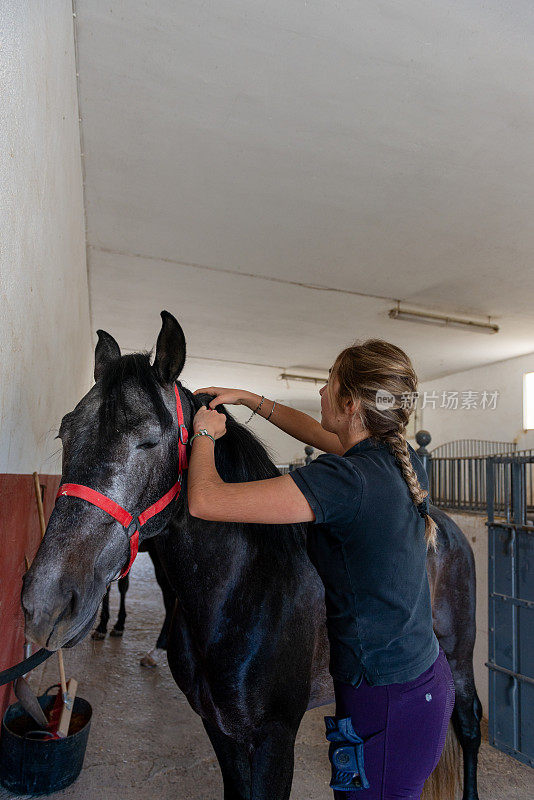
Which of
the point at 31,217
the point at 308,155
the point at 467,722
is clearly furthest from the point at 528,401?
the point at 31,217

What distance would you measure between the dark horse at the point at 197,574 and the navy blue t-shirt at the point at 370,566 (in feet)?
1.10

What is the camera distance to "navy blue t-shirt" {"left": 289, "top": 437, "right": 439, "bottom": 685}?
3.37 feet

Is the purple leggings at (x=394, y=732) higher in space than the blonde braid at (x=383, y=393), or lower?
lower

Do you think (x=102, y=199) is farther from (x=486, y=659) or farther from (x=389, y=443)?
(x=486, y=659)

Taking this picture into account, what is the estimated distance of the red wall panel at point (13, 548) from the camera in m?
1.28

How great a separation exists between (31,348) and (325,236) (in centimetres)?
404

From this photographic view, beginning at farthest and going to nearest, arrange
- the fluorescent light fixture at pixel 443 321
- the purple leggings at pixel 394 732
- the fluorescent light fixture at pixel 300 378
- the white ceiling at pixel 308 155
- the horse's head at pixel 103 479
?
the fluorescent light fixture at pixel 300 378 < the fluorescent light fixture at pixel 443 321 < the white ceiling at pixel 308 155 < the purple leggings at pixel 394 732 < the horse's head at pixel 103 479

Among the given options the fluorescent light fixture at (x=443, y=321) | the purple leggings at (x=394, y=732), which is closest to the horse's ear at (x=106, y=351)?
the purple leggings at (x=394, y=732)

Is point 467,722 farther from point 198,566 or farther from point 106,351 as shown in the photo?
point 106,351

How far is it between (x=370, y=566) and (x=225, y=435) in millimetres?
581

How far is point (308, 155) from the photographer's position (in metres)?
3.79

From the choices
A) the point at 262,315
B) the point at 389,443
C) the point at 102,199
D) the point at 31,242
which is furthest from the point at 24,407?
the point at 262,315

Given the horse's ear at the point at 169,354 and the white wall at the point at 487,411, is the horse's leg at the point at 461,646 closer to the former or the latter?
the horse's ear at the point at 169,354

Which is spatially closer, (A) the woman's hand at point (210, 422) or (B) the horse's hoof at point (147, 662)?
(A) the woman's hand at point (210, 422)
